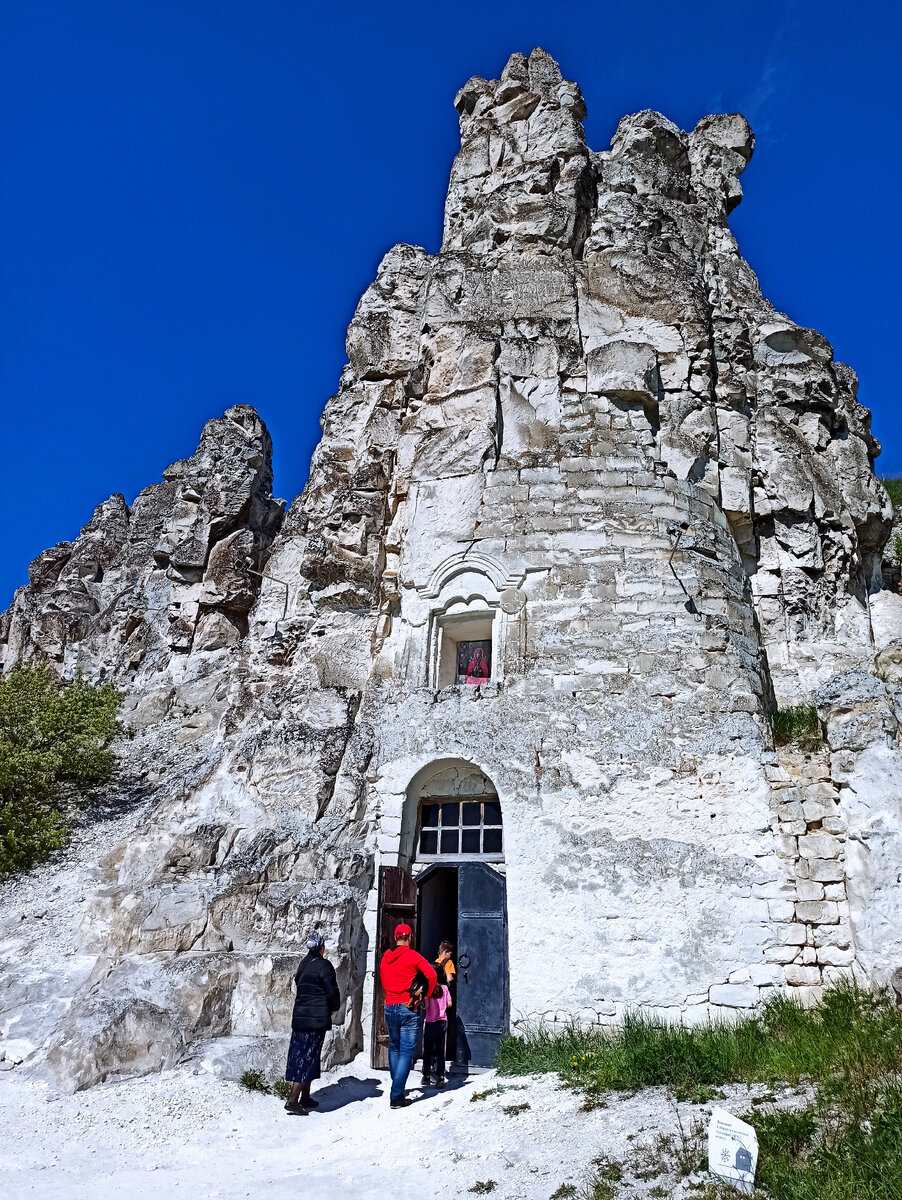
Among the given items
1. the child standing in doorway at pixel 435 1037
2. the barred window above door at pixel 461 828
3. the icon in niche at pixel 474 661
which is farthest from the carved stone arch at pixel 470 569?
the child standing in doorway at pixel 435 1037

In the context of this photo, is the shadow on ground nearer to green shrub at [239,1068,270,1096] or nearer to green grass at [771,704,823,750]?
green shrub at [239,1068,270,1096]

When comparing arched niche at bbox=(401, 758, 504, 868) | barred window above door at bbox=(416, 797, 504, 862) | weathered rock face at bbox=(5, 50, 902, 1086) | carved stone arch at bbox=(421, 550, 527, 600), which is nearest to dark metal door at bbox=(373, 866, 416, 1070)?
weathered rock face at bbox=(5, 50, 902, 1086)

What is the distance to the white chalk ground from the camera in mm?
6359

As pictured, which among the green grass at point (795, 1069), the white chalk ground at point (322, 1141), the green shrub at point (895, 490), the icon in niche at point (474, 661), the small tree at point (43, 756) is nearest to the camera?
the green grass at point (795, 1069)

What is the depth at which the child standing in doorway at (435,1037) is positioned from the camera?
9.42 meters

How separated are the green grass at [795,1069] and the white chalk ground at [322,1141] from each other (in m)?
0.35

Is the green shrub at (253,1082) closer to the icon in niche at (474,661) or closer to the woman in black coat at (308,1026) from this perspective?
the woman in black coat at (308,1026)

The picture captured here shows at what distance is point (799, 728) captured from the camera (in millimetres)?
10727

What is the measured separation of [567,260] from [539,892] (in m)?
10.8

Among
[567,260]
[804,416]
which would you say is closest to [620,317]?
[567,260]

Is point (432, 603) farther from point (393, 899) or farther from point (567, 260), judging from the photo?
point (567, 260)

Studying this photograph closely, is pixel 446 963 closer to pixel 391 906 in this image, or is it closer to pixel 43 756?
pixel 391 906

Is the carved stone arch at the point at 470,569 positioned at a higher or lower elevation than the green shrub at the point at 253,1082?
higher

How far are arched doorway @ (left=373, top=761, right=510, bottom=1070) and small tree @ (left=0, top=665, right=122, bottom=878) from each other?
6090 millimetres
